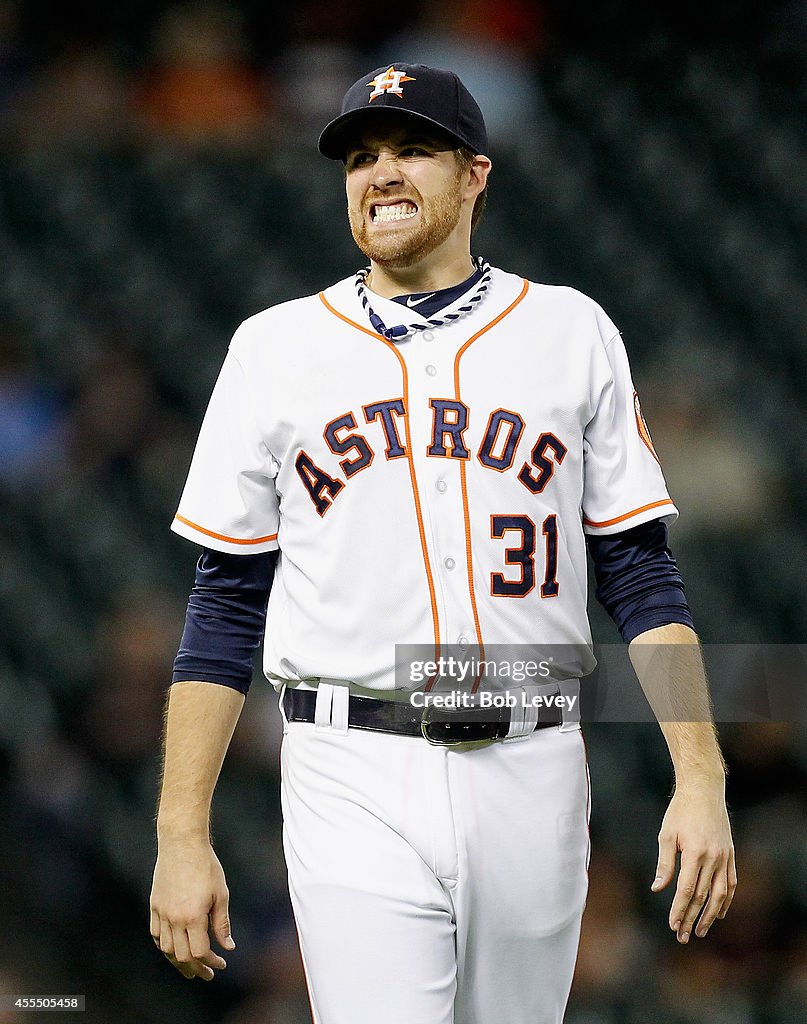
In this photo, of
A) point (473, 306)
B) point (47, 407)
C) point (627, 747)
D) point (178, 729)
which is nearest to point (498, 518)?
point (473, 306)

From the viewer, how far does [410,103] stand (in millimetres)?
1269

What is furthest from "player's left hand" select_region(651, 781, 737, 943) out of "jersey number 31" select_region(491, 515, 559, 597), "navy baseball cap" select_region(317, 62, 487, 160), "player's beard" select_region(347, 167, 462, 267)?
"navy baseball cap" select_region(317, 62, 487, 160)

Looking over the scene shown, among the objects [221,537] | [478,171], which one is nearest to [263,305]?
[478,171]

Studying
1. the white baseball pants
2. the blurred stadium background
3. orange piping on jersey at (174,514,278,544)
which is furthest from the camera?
the blurred stadium background

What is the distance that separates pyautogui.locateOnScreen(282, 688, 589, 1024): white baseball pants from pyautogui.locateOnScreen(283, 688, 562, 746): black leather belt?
11mm

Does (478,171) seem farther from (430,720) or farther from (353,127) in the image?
(430,720)

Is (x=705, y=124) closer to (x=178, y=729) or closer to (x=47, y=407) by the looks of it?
(x=47, y=407)

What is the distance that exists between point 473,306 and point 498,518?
234 millimetres

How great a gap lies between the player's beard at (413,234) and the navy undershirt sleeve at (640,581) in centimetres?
34

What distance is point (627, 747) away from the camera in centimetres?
209

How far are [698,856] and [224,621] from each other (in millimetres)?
491

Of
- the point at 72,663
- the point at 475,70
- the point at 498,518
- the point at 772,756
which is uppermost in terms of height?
the point at 475,70

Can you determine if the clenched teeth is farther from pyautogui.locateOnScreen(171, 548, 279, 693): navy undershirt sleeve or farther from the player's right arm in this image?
→ the player's right arm

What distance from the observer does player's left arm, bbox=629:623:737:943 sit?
1.17 metres
